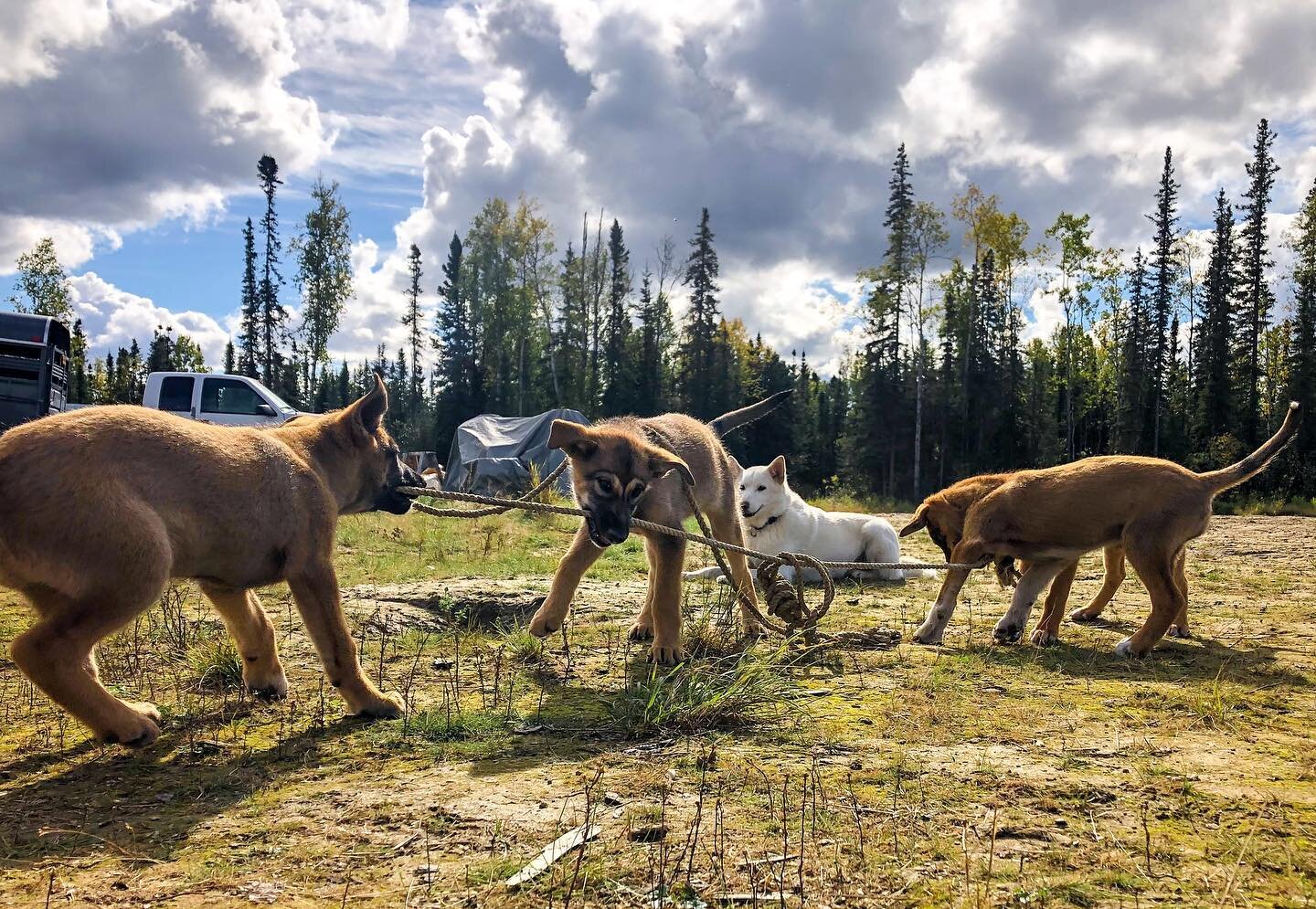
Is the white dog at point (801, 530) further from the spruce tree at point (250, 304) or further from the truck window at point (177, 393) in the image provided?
the spruce tree at point (250, 304)

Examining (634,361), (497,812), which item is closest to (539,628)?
(497,812)

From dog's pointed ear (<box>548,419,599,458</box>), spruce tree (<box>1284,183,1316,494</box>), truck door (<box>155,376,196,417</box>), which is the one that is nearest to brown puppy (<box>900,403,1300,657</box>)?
dog's pointed ear (<box>548,419,599,458</box>)

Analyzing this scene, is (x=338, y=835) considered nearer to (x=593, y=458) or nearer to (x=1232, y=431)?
(x=593, y=458)

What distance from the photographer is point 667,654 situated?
5539 millimetres

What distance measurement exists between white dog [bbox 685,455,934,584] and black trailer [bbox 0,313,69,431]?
16.3 m

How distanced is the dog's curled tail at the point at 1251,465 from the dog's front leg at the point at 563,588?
4.63m

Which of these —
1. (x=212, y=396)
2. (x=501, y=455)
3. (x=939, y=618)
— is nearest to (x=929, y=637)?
(x=939, y=618)

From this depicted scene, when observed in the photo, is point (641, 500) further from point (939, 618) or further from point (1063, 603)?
point (1063, 603)

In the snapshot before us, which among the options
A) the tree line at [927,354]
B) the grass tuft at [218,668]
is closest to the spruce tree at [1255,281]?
the tree line at [927,354]

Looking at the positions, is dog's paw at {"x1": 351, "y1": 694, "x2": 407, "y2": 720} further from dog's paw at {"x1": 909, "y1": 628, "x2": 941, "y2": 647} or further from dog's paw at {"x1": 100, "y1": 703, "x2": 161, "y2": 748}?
dog's paw at {"x1": 909, "y1": 628, "x2": 941, "y2": 647}

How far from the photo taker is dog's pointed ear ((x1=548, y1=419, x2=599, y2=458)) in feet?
18.5

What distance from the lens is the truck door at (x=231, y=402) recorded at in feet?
61.0

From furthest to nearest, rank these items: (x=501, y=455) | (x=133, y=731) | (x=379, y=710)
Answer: (x=501, y=455), (x=379, y=710), (x=133, y=731)

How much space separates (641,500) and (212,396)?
646 inches
